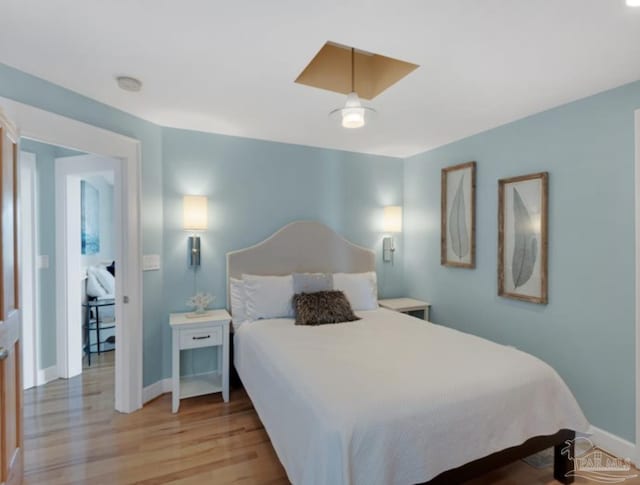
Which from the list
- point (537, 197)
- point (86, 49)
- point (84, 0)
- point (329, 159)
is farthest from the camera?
point (329, 159)

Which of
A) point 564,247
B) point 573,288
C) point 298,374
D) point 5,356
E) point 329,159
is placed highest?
point 329,159

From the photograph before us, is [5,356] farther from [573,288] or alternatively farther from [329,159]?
[573,288]

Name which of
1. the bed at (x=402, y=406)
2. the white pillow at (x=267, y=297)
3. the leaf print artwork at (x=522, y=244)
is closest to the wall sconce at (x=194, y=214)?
the white pillow at (x=267, y=297)

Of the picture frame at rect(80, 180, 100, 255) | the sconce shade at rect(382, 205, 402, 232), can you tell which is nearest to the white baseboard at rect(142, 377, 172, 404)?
the picture frame at rect(80, 180, 100, 255)

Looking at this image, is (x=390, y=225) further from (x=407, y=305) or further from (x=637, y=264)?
(x=637, y=264)

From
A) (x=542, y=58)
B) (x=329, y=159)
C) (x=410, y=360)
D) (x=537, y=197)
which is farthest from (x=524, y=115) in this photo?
(x=410, y=360)

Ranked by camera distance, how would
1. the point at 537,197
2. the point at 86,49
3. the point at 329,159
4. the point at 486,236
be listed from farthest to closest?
1. the point at 329,159
2. the point at 486,236
3. the point at 537,197
4. the point at 86,49

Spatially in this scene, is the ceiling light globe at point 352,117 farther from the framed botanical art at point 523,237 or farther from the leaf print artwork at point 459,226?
the leaf print artwork at point 459,226

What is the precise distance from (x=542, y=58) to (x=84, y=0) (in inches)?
91.2

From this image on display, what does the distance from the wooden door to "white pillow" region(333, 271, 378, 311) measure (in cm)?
236

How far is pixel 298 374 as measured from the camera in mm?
1822

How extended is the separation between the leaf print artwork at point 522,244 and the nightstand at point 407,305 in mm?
1107

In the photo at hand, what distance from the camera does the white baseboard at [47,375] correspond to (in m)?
3.19

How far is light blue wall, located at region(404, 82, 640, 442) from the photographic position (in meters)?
2.19
